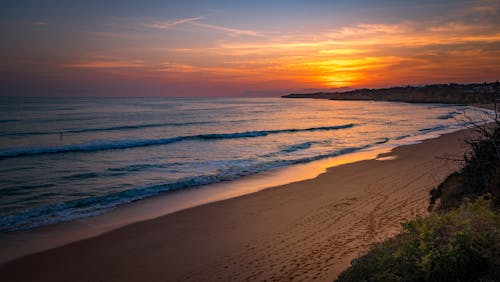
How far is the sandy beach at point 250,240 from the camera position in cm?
634

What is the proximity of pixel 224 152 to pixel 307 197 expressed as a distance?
37.6 ft

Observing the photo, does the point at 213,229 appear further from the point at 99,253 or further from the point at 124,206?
the point at 124,206

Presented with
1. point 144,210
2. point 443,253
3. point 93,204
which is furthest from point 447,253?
point 93,204

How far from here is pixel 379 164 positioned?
16422 millimetres

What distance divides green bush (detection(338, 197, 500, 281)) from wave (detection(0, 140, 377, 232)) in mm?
8306

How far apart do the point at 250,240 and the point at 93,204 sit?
590cm

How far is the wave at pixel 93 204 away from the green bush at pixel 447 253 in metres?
8.31

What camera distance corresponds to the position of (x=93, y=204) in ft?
36.4

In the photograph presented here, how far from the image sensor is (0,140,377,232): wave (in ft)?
30.6

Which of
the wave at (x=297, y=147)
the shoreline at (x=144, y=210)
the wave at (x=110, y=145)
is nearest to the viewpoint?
the shoreline at (x=144, y=210)

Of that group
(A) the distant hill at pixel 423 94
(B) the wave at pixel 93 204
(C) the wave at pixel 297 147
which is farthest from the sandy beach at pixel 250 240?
(A) the distant hill at pixel 423 94

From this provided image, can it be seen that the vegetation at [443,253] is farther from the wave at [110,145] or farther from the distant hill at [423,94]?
the distant hill at [423,94]

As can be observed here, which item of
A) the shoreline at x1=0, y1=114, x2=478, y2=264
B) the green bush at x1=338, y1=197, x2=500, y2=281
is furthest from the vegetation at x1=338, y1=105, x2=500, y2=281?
the shoreline at x1=0, y1=114, x2=478, y2=264

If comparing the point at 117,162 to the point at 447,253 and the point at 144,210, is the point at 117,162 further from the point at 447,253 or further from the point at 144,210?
the point at 447,253
